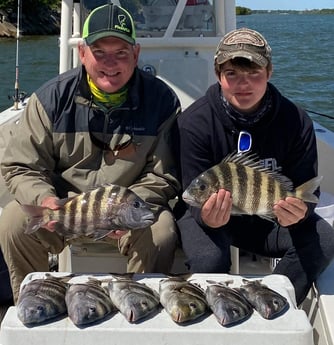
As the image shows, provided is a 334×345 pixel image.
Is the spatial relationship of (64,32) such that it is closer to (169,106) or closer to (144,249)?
(169,106)

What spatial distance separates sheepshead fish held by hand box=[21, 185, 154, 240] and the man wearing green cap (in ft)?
0.83

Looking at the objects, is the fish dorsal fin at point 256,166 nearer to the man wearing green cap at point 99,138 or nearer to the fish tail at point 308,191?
the fish tail at point 308,191

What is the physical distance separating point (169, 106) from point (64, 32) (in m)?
1.62

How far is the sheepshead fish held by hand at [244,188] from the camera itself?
2430 mm

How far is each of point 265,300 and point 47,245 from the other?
112 centimetres

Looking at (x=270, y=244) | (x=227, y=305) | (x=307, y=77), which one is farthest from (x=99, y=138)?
(x=307, y=77)

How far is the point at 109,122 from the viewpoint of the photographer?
9.69ft

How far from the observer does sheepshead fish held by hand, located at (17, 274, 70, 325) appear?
211 centimetres

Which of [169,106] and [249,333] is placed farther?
[169,106]

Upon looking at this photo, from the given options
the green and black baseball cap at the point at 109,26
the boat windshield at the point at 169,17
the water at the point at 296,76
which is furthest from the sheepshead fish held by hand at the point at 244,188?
the water at the point at 296,76

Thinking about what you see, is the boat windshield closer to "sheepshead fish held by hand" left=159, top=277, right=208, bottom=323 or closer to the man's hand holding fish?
the man's hand holding fish

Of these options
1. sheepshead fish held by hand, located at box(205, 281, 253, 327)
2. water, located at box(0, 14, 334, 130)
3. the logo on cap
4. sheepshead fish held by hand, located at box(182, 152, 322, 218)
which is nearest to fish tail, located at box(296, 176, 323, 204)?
sheepshead fish held by hand, located at box(182, 152, 322, 218)

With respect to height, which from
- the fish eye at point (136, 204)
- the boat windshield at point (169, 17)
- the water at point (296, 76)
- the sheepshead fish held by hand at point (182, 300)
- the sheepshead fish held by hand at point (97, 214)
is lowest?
the water at point (296, 76)

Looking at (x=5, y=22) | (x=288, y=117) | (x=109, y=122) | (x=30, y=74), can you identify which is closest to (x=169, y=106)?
(x=109, y=122)
